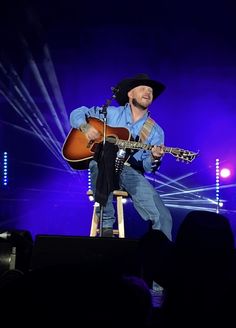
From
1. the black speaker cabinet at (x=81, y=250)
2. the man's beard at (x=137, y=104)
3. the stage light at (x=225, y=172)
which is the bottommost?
the black speaker cabinet at (x=81, y=250)

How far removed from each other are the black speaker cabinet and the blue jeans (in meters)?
1.34

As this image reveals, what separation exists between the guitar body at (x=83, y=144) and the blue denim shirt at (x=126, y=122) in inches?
4.3

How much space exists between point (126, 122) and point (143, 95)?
43cm

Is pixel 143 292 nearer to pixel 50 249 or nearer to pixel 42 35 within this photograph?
pixel 50 249

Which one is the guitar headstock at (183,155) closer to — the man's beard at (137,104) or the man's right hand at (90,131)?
the man's beard at (137,104)

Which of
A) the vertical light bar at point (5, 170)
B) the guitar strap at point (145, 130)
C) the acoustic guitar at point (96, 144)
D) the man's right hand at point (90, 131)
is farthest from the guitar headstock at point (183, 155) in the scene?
the vertical light bar at point (5, 170)

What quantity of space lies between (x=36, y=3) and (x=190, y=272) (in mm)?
6233

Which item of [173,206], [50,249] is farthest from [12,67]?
[50,249]

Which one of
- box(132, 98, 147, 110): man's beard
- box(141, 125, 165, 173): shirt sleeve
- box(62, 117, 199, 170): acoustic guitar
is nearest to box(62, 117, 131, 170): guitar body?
box(62, 117, 199, 170): acoustic guitar

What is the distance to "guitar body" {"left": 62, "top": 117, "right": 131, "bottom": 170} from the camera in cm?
514

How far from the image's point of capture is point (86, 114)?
5.30 meters

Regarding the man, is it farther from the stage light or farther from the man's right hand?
the stage light

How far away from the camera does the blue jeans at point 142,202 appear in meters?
4.81

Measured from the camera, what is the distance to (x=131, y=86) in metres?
5.66
